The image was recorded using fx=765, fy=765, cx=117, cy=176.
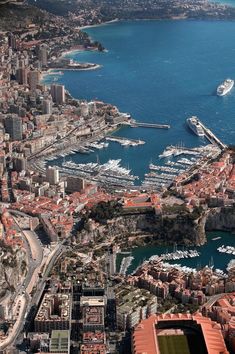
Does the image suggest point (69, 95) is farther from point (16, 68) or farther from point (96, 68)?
point (96, 68)

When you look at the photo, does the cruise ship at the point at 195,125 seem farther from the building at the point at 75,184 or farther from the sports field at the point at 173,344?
the sports field at the point at 173,344

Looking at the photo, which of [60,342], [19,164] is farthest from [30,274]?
[19,164]

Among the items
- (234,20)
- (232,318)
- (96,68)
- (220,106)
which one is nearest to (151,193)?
(232,318)

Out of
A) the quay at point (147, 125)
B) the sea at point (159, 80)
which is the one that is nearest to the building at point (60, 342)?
the sea at point (159, 80)

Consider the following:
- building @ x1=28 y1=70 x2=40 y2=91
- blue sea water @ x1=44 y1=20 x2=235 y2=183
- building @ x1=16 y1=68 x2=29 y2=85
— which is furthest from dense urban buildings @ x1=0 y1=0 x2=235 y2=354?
building @ x1=16 y1=68 x2=29 y2=85

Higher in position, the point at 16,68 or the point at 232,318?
the point at 232,318

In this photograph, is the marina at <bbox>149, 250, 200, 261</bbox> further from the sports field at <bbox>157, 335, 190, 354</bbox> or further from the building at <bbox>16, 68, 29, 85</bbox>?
the building at <bbox>16, 68, 29, 85</bbox>
